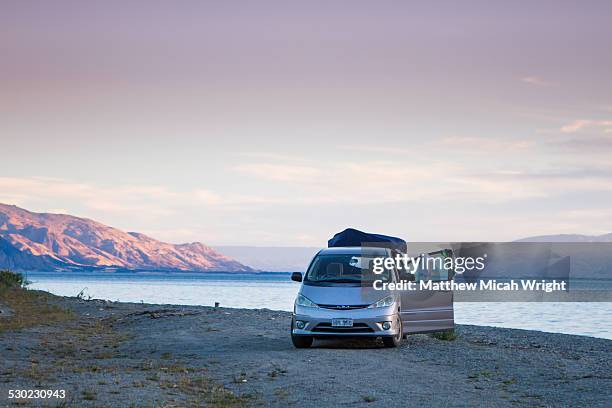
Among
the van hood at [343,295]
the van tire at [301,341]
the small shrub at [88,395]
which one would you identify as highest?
the van hood at [343,295]

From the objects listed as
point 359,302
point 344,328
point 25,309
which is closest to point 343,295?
point 359,302

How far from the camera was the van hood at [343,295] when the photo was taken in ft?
59.8

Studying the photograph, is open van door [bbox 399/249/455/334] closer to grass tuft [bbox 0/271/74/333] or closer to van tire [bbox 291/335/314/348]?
van tire [bbox 291/335/314/348]

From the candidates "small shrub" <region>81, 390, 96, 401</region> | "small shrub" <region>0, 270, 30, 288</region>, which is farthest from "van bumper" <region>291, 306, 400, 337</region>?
"small shrub" <region>0, 270, 30, 288</region>

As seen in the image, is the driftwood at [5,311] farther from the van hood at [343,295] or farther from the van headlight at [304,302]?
the van hood at [343,295]

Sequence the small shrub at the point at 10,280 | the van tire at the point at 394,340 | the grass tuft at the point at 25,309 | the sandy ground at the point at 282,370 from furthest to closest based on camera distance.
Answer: the small shrub at the point at 10,280, the grass tuft at the point at 25,309, the van tire at the point at 394,340, the sandy ground at the point at 282,370

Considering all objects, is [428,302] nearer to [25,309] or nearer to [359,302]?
[359,302]

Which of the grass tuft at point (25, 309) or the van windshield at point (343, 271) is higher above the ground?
the van windshield at point (343, 271)

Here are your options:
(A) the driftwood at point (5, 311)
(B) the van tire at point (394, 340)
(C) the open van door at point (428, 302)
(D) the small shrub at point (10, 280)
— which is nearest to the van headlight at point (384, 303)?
(B) the van tire at point (394, 340)

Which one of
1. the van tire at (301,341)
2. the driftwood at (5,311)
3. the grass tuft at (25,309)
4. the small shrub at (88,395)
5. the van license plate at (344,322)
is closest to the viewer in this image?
the small shrub at (88,395)

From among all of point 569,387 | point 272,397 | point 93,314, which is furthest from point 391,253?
point 93,314

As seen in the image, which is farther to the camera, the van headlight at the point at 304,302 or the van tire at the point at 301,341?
the van tire at the point at 301,341

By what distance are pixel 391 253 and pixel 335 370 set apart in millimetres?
5262

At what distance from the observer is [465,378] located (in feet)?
47.9
